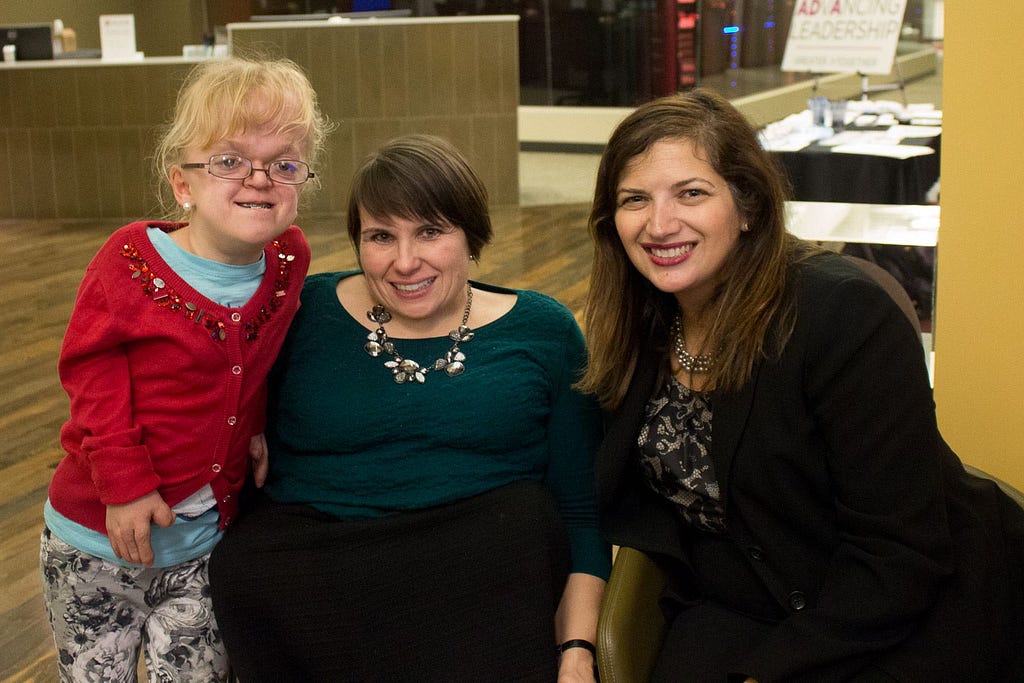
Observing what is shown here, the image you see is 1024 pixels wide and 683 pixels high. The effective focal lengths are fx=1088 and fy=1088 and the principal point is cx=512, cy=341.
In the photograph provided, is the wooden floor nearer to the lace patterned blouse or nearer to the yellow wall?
the lace patterned blouse

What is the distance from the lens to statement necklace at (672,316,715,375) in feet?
5.63

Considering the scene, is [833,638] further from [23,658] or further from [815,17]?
[815,17]

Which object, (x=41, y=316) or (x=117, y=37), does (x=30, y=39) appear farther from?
(x=41, y=316)

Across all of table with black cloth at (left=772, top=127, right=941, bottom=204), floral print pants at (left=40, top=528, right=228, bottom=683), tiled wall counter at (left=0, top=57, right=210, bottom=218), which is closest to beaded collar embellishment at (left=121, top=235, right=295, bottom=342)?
floral print pants at (left=40, top=528, right=228, bottom=683)

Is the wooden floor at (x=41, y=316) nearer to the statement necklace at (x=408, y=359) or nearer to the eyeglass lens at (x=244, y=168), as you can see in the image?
the statement necklace at (x=408, y=359)

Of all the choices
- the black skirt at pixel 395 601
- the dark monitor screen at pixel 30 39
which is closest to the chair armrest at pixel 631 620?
the black skirt at pixel 395 601

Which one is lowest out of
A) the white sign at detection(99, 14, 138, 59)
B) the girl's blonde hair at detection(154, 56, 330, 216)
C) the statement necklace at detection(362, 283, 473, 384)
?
the statement necklace at detection(362, 283, 473, 384)

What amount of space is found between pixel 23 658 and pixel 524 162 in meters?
8.49

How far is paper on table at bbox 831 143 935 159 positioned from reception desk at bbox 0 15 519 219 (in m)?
3.65

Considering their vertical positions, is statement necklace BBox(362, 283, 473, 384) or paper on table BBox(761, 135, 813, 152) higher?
paper on table BBox(761, 135, 813, 152)

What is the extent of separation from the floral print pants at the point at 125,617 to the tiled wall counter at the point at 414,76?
677cm

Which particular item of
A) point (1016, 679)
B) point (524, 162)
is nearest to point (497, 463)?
point (1016, 679)

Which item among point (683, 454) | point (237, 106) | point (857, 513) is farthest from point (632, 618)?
point (237, 106)

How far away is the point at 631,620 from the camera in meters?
1.66
